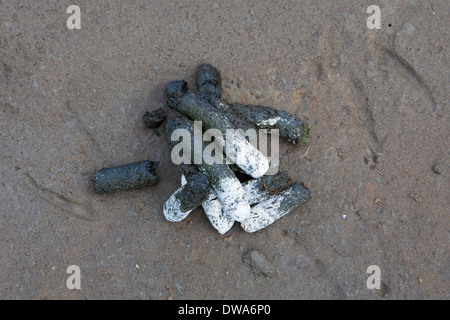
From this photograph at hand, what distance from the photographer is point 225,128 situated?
3.40 meters

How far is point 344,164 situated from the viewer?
3.79 m

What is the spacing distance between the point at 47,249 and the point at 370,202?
8.88ft

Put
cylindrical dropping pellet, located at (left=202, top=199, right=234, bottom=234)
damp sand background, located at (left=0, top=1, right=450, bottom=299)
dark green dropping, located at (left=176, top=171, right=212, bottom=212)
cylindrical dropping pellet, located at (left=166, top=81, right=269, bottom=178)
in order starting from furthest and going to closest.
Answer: damp sand background, located at (left=0, top=1, right=450, bottom=299)
cylindrical dropping pellet, located at (left=202, top=199, right=234, bottom=234)
cylindrical dropping pellet, located at (left=166, top=81, right=269, bottom=178)
dark green dropping, located at (left=176, top=171, right=212, bottom=212)

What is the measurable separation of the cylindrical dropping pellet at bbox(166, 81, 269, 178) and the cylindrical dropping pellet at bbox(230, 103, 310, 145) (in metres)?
0.23

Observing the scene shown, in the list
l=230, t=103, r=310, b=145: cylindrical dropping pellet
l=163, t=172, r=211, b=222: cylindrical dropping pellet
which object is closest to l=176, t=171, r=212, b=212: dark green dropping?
l=163, t=172, r=211, b=222: cylindrical dropping pellet

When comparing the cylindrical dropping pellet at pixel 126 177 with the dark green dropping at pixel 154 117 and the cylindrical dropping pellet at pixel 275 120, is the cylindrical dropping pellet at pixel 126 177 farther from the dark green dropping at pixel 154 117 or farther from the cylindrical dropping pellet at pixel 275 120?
the cylindrical dropping pellet at pixel 275 120

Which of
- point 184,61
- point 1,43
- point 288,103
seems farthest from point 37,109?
point 288,103

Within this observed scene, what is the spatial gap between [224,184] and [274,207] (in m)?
0.50

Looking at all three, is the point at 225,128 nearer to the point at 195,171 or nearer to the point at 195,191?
the point at 195,171

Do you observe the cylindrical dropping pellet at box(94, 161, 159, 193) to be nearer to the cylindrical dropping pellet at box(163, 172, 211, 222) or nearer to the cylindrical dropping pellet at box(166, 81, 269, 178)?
the cylindrical dropping pellet at box(163, 172, 211, 222)

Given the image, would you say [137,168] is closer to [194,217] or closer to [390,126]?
[194,217]

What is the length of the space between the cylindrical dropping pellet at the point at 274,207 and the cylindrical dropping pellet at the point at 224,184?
0.49 ft

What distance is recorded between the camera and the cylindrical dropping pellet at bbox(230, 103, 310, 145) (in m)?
3.60

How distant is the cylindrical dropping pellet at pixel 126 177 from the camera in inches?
141
